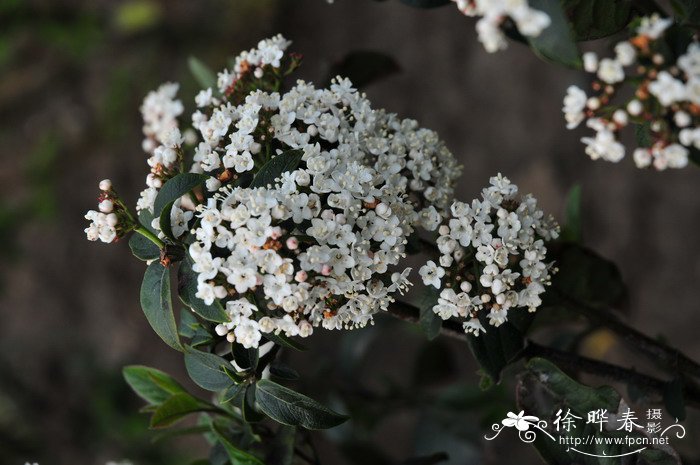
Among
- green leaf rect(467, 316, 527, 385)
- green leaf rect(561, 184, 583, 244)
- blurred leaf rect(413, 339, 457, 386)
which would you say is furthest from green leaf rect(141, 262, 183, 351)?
blurred leaf rect(413, 339, 457, 386)

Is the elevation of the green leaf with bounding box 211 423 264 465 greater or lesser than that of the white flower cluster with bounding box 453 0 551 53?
lesser

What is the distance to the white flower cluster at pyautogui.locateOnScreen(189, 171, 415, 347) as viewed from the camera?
86 centimetres

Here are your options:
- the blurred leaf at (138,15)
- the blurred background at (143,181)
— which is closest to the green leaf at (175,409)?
the blurred background at (143,181)

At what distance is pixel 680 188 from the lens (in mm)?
2385

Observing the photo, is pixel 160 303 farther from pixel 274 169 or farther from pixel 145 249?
pixel 274 169

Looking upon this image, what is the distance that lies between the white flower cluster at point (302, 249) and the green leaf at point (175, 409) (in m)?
0.24

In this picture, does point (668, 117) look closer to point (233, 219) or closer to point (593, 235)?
point (233, 219)

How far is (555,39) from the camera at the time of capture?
79cm

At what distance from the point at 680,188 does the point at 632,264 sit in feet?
0.93

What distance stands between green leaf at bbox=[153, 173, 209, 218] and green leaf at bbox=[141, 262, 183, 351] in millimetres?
82

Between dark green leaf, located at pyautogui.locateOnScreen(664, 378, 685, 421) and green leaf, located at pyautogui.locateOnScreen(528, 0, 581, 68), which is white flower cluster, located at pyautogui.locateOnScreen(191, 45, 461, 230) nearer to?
green leaf, located at pyautogui.locateOnScreen(528, 0, 581, 68)

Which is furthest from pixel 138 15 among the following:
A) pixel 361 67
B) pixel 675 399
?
pixel 675 399

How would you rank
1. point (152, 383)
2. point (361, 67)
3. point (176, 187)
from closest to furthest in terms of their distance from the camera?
point (176, 187), point (152, 383), point (361, 67)

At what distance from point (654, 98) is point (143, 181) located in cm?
255
